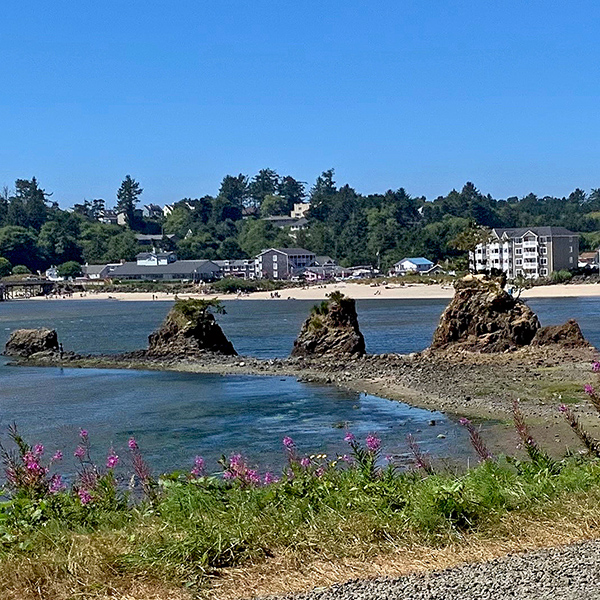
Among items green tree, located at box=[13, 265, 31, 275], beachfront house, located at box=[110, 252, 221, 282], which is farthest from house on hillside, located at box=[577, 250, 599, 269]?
green tree, located at box=[13, 265, 31, 275]

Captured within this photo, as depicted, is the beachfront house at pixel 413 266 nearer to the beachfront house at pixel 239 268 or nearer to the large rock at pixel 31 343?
the beachfront house at pixel 239 268

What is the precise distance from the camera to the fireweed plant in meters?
7.17

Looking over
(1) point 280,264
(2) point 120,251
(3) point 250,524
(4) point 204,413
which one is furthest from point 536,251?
(3) point 250,524

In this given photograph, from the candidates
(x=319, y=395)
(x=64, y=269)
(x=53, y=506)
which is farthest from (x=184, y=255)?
(x=53, y=506)

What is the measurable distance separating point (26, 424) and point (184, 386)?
8.50m

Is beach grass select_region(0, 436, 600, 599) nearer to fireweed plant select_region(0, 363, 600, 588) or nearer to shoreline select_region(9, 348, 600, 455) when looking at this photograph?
fireweed plant select_region(0, 363, 600, 588)

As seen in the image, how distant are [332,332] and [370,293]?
281ft

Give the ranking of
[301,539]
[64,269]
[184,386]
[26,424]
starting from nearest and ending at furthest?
[301,539] → [26,424] → [184,386] → [64,269]

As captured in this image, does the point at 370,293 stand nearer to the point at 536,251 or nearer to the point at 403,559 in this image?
the point at 536,251

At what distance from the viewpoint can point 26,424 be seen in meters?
27.6

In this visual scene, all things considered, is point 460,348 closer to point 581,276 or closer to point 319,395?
point 319,395

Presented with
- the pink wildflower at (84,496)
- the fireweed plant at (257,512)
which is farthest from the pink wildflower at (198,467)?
the pink wildflower at (84,496)

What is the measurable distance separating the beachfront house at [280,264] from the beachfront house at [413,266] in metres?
20.0

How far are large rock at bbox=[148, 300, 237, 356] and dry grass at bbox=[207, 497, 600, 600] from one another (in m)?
37.7
